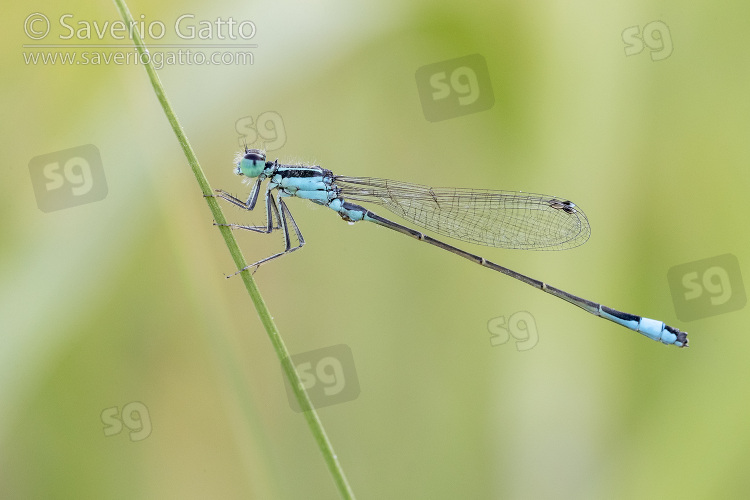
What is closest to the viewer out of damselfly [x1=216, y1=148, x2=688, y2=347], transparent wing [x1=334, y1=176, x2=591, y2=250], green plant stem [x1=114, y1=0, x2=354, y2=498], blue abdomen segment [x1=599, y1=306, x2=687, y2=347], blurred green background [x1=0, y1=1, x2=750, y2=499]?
green plant stem [x1=114, y1=0, x2=354, y2=498]

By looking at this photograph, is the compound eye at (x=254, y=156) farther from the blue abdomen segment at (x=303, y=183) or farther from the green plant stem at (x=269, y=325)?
the green plant stem at (x=269, y=325)

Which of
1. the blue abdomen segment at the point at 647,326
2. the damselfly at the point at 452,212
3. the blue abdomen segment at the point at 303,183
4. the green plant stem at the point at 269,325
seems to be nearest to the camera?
the green plant stem at the point at 269,325

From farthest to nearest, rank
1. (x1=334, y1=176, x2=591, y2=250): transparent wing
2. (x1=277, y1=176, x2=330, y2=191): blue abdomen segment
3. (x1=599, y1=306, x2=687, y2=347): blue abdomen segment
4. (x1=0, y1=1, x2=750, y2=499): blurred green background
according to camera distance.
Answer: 1. (x1=334, y1=176, x2=591, y2=250): transparent wing
2. (x1=277, y1=176, x2=330, y2=191): blue abdomen segment
3. (x1=599, y1=306, x2=687, y2=347): blue abdomen segment
4. (x1=0, y1=1, x2=750, y2=499): blurred green background

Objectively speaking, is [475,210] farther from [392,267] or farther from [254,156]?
[254,156]

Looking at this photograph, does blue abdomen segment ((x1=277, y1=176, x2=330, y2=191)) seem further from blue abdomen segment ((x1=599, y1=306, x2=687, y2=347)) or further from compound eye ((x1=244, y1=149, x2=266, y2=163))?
blue abdomen segment ((x1=599, y1=306, x2=687, y2=347))

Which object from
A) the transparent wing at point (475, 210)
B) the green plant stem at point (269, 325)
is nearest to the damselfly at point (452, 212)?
the transparent wing at point (475, 210)

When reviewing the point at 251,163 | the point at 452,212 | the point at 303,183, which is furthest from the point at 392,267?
the point at 251,163

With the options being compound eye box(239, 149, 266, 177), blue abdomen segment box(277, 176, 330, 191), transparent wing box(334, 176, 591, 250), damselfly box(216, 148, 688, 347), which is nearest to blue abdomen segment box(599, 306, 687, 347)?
damselfly box(216, 148, 688, 347)

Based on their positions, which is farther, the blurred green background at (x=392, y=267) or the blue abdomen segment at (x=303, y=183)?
the blue abdomen segment at (x=303, y=183)
